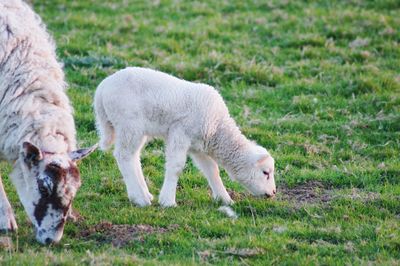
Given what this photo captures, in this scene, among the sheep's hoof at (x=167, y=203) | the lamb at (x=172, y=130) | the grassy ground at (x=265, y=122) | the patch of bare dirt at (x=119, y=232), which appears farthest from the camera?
the lamb at (x=172, y=130)

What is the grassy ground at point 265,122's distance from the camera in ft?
26.0

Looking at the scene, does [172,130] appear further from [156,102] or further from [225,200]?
[225,200]

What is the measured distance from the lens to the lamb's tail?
31.6 ft

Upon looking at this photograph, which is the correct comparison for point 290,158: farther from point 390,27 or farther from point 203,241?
point 390,27

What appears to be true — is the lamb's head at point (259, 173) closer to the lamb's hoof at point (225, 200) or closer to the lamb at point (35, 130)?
the lamb's hoof at point (225, 200)

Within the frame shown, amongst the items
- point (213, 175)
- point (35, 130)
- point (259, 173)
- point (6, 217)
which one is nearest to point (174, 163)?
point (213, 175)

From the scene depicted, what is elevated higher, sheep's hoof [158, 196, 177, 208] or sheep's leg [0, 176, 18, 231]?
sheep's leg [0, 176, 18, 231]

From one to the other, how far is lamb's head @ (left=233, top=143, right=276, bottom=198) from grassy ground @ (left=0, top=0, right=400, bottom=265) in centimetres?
18

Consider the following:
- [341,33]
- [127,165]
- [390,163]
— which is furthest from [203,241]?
[341,33]

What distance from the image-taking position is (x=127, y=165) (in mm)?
9367

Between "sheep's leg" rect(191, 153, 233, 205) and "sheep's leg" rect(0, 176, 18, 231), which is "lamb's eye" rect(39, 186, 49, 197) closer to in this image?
"sheep's leg" rect(0, 176, 18, 231)

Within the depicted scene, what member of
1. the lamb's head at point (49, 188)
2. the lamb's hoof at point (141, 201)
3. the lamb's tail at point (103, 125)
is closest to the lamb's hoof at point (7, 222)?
the lamb's head at point (49, 188)

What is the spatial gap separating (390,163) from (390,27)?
6.61 metres

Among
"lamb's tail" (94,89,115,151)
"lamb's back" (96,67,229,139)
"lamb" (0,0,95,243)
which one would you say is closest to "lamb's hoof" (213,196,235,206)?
"lamb's back" (96,67,229,139)
